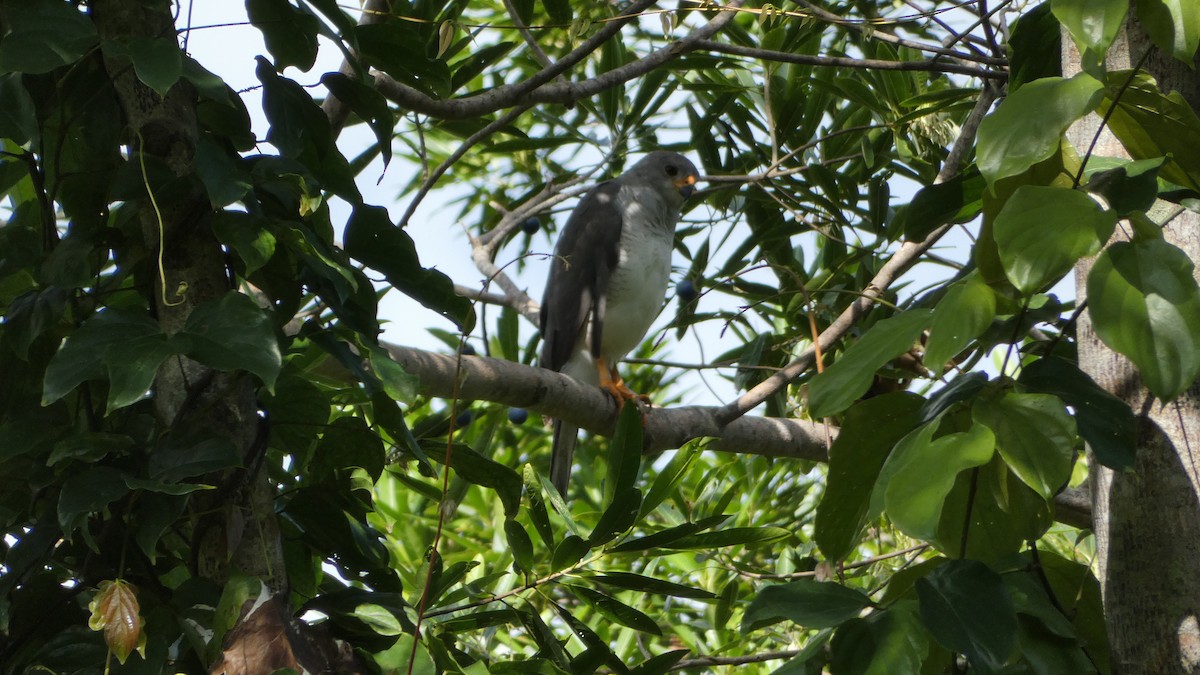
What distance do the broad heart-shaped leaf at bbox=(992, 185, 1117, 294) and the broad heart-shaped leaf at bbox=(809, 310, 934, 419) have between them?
5.8 inches

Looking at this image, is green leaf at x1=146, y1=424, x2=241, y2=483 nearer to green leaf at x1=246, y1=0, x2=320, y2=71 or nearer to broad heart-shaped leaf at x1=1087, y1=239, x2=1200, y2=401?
green leaf at x1=246, y1=0, x2=320, y2=71

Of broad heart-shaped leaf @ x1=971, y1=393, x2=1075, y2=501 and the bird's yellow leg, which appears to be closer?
broad heart-shaped leaf @ x1=971, y1=393, x2=1075, y2=501

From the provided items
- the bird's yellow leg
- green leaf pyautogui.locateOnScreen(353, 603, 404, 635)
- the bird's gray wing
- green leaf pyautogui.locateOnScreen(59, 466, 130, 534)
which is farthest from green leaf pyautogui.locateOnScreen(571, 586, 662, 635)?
the bird's gray wing

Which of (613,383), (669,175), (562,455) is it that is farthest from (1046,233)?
(669,175)

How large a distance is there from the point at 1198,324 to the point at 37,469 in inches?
55.8


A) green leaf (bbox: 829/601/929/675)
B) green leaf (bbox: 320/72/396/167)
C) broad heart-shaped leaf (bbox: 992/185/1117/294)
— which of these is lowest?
green leaf (bbox: 829/601/929/675)

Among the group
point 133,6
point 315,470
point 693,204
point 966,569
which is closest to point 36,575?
point 315,470

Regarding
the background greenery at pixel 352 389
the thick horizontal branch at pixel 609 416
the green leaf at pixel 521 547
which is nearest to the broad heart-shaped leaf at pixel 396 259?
the background greenery at pixel 352 389

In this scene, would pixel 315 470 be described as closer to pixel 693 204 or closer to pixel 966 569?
pixel 966 569

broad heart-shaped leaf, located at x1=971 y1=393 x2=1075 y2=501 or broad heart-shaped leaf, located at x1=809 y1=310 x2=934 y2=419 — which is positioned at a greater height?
broad heart-shaped leaf, located at x1=809 y1=310 x2=934 y2=419

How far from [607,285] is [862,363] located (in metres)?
3.72

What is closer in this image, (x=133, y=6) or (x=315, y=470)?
(x=133, y=6)

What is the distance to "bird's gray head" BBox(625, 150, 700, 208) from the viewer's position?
5199 millimetres

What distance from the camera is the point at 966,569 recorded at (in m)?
1.14
